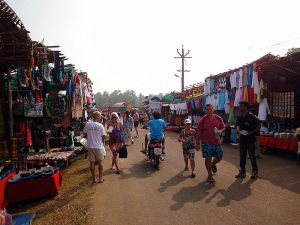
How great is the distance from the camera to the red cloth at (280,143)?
7264 millimetres

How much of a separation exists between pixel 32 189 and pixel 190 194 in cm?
361

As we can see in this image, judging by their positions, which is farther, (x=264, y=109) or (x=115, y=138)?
(x=264, y=109)

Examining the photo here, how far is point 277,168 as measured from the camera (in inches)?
248

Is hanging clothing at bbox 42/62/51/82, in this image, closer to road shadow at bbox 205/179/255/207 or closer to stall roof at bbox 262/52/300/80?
road shadow at bbox 205/179/255/207

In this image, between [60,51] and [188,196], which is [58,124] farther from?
[188,196]

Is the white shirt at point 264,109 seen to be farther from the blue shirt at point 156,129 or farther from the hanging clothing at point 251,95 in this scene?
the blue shirt at point 156,129

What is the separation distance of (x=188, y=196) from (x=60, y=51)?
21.9ft

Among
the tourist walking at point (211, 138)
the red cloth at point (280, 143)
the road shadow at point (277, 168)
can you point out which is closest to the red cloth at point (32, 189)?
the tourist walking at point (211, 138)

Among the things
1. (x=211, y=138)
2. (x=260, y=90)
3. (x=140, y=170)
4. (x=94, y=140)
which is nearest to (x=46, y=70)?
(x=94, y=140)

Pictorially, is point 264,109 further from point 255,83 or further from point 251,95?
point 255,83

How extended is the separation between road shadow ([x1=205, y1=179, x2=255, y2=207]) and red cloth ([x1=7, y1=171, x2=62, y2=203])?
3553 millimetres

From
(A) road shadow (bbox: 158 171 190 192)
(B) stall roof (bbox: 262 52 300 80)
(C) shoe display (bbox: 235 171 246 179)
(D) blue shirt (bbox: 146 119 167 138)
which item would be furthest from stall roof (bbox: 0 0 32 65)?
(B) stall roof (bbox: 262 52 300 80)

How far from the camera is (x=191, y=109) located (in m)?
15.8

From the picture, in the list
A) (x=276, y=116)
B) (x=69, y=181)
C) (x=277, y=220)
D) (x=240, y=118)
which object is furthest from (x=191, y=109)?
(x=277, y=220)
